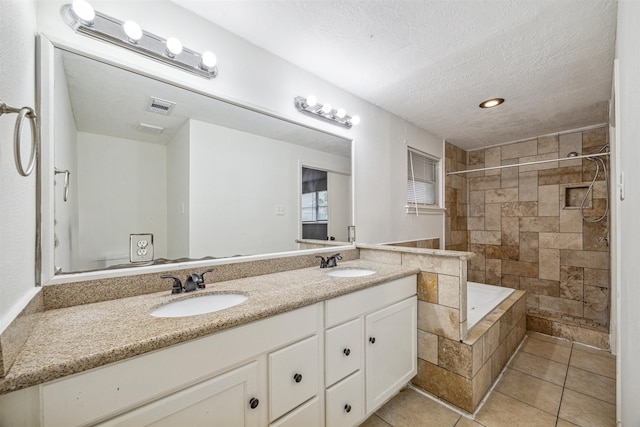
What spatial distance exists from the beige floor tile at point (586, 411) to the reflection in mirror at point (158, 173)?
6.67ft

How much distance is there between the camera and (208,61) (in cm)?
138

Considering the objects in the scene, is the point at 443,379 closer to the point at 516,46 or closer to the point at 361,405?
the point at 361,405

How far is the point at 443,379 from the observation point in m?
1.72

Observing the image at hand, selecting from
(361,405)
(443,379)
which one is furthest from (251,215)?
(443,379)

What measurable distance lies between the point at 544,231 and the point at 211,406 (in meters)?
3.93

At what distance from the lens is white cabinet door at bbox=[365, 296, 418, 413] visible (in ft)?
4.82

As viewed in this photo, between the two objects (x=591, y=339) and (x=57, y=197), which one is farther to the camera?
(x=591, y=339)

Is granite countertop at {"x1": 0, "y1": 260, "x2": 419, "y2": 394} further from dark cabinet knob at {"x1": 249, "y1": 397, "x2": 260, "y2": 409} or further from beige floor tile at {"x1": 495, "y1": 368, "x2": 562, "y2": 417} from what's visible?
beige floor tile at {"x1": 495, "y1": 368, "x2": 562, "y2": 417}

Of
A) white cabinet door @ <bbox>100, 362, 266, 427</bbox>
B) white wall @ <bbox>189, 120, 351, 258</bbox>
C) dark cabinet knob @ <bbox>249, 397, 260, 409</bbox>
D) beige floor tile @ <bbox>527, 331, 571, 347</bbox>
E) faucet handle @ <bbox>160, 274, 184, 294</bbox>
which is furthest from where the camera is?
beige floor tile @ <bbox>527, 331, 571, 347</bbox>

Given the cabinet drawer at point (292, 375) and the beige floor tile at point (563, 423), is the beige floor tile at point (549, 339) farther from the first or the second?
the cabinet drawer at point (292, 375)

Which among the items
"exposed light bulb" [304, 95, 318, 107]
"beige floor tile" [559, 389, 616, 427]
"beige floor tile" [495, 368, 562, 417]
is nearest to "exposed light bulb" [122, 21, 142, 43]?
"exposed light bulb" [304, 95, 318, 107]

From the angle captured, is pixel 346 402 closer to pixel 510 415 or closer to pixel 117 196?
pixel 510 415

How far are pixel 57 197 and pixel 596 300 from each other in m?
4.53

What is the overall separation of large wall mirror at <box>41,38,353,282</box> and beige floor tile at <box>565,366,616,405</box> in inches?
90.5
